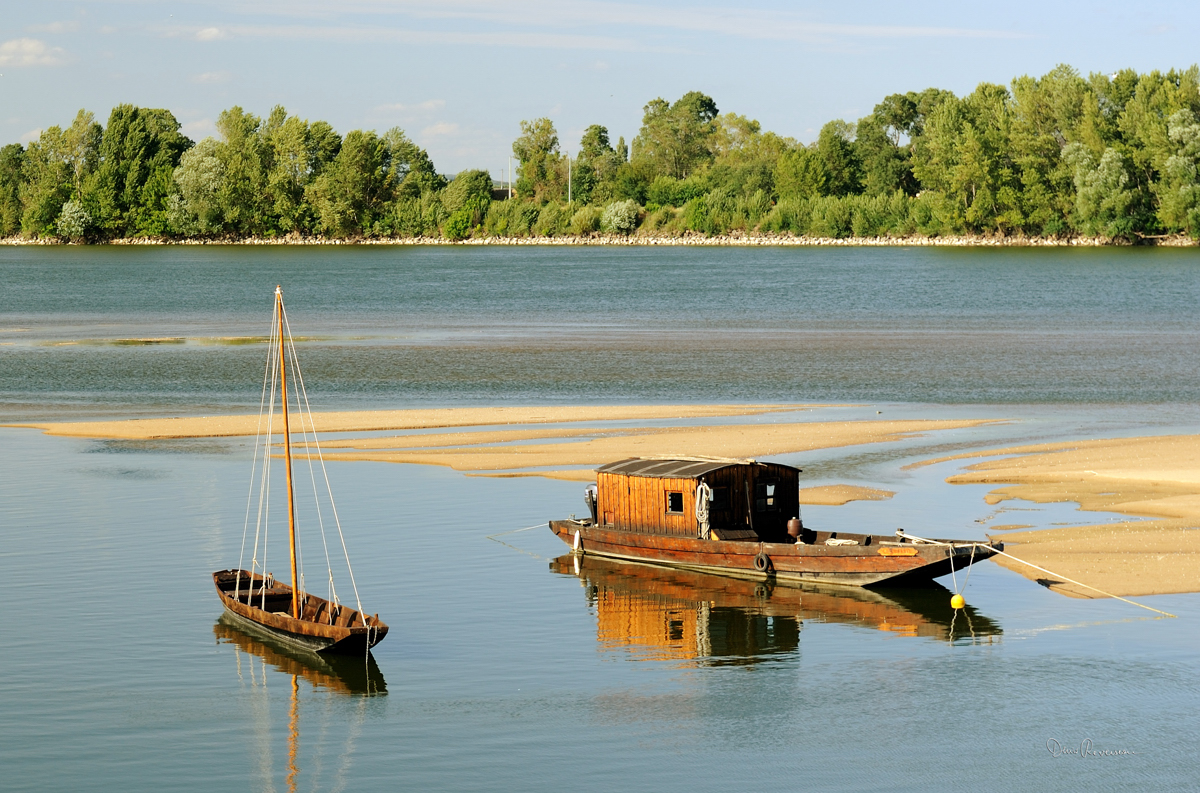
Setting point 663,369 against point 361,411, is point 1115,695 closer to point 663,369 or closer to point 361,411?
point 361,411

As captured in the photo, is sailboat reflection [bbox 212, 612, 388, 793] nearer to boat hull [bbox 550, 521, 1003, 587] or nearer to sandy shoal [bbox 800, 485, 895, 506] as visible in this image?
boat hull [bbox 550, 521, 1003, 587]

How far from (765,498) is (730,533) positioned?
1.55 metres

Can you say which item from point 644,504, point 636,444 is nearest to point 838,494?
point 644,504

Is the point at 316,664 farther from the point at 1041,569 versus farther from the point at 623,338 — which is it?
the point at 623,338

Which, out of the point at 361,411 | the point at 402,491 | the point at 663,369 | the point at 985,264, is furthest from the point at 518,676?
the point at 985,264

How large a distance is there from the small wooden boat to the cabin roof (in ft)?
0.09

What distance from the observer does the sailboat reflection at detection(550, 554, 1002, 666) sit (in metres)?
29.1

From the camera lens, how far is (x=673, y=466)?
36.1 metres

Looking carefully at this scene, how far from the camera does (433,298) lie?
141 m

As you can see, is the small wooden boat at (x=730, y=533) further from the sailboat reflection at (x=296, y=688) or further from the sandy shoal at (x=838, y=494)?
the sailboat reflection at (x=296, y=688)

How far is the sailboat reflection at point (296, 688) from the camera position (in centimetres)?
2275

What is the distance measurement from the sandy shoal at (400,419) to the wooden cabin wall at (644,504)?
22097mm

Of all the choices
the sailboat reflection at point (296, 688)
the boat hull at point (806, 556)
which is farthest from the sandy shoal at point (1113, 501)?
the sailboat reflection at point (296, 688)

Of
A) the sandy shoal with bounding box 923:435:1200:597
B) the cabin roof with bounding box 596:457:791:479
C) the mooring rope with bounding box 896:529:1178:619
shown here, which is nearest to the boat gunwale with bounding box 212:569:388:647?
the cabin roof with bounding box 596:457:791:479
